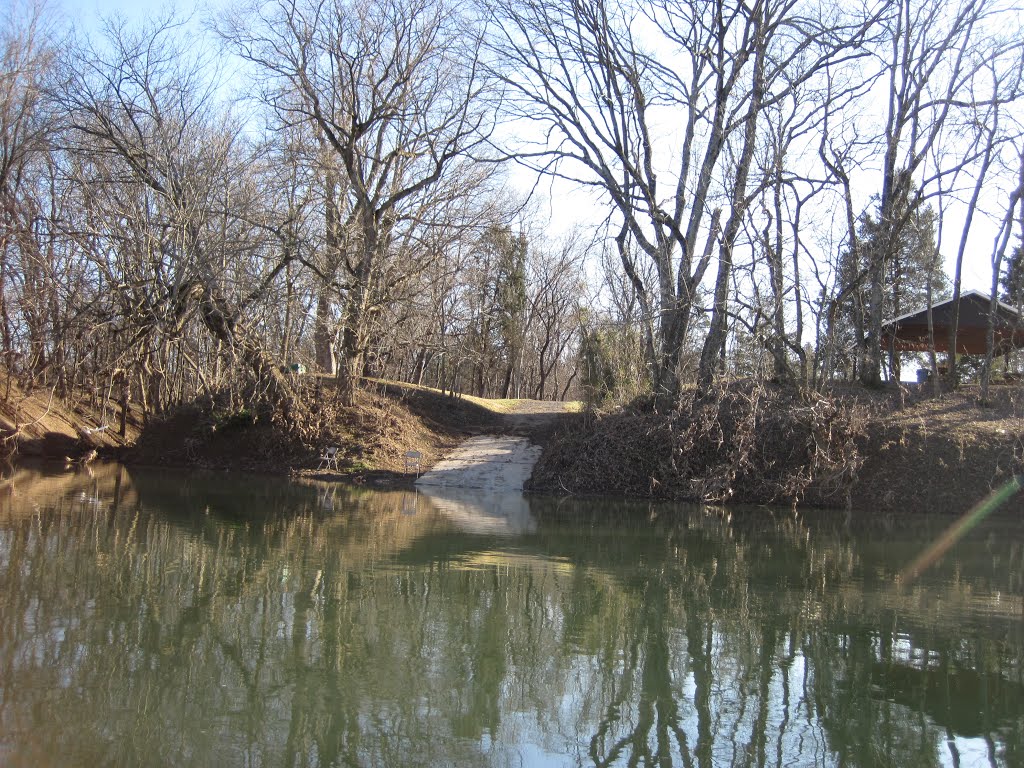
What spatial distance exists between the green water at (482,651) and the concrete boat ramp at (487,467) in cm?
865

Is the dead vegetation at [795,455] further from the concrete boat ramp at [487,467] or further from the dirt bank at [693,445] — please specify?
the concrete boat ramp at [487,467]

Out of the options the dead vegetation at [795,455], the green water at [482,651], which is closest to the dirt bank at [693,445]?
the dead vegetation at [795,455]

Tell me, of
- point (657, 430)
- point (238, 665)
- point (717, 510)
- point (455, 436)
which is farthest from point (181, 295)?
point (238, 665)

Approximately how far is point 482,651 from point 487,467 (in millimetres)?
15334

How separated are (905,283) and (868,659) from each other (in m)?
31.9

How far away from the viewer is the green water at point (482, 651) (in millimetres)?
4598

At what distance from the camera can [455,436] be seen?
965 inches

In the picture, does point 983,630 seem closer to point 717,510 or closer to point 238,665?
point 238,665

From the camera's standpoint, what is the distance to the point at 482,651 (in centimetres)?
622

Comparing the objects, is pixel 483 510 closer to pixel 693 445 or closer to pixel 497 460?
pixel 693 445

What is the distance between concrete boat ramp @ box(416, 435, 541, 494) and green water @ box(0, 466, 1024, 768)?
8.65m

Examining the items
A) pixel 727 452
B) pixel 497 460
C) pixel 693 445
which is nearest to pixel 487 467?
pixel 497 460

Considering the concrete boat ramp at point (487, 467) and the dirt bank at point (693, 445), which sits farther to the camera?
the concrete boat ramp at point (487, 467)

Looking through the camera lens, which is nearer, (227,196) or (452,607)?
(452,607)
